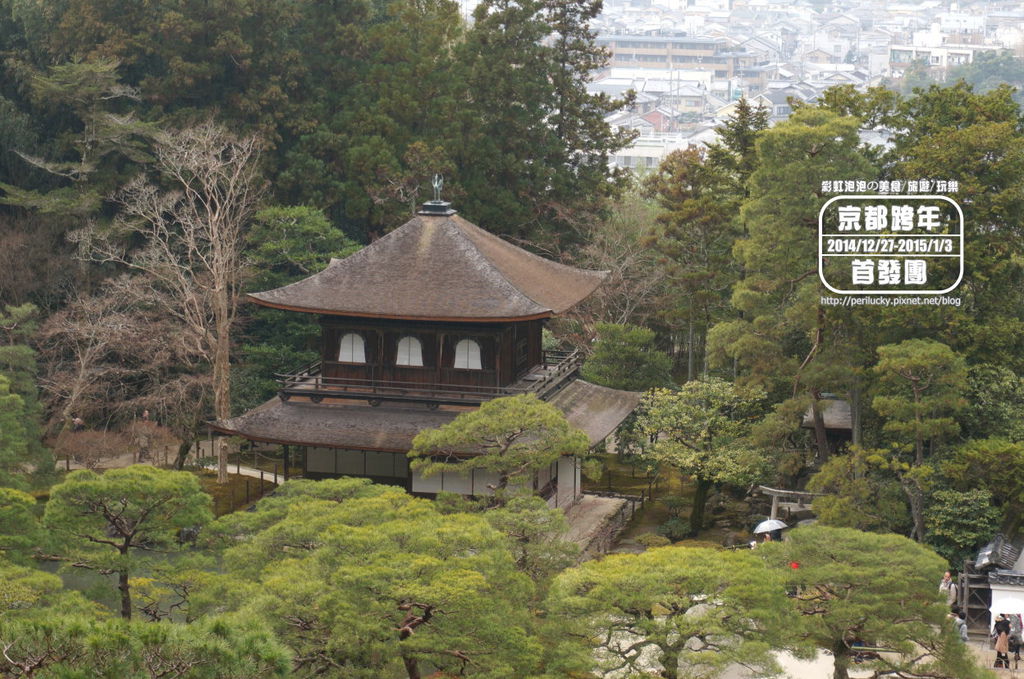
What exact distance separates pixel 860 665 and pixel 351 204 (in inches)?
1008

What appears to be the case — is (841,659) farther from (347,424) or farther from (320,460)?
(320,460)

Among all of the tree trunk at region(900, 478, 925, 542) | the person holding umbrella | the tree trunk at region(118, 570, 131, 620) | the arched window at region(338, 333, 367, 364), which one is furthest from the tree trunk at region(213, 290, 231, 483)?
the tree trunk at region(900, 478, 925, 542)

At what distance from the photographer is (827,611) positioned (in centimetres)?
2212

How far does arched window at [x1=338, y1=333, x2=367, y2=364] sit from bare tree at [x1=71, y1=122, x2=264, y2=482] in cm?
497

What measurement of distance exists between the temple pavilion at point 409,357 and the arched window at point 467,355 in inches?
0.9

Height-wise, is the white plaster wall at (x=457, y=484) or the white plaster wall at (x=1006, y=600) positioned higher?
the white plaster wall at (x=457, y=484)

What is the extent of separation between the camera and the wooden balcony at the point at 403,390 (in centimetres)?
3170

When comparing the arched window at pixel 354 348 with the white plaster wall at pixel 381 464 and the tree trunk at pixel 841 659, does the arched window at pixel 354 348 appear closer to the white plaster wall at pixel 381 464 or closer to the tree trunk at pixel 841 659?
the white plaster wall at pixel 381 464

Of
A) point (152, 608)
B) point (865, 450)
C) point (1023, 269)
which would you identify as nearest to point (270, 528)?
point (152, 608)

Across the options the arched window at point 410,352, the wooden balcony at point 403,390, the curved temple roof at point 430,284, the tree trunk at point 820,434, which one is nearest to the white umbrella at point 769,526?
the tree trunk at point 820,434

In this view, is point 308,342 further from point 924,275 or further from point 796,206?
point 924,275

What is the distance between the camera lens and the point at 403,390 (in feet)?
105

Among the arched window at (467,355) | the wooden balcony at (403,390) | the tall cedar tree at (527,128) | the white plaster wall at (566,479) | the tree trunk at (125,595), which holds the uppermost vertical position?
the tall cedar tree at (527,128)

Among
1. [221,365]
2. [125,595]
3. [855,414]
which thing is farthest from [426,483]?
[125,595]
